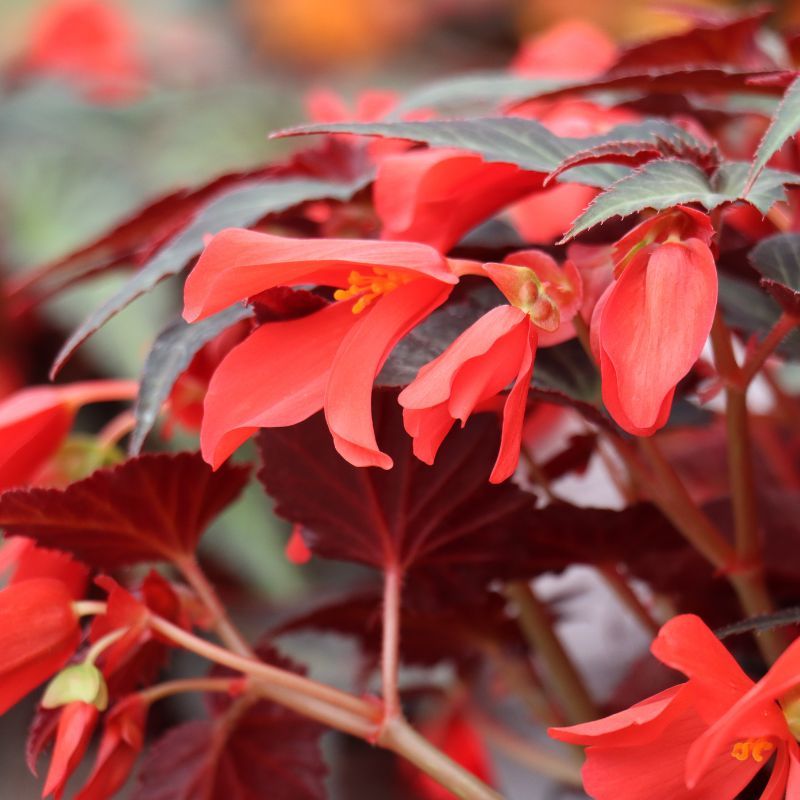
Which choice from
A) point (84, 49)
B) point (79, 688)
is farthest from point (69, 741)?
point (84, 49)

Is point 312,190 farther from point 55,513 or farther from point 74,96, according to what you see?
point 74,96

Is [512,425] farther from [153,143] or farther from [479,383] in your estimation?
[153,143]

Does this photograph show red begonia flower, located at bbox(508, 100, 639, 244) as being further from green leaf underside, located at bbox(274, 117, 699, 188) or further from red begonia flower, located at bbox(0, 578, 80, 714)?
red begonia flower, located at bbox(0, 578, 80, 714)

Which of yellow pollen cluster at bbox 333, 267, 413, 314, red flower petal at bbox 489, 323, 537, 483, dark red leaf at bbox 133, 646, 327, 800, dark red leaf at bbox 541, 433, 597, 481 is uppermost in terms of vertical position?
yellow pollen cluster at bbox 333, 267, 413, 314

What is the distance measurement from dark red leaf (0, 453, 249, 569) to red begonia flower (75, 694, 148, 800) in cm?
4

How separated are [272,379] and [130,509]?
0.25 ft

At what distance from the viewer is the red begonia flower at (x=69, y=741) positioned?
0.83 ft

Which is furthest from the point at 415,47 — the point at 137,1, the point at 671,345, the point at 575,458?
the point at 671,345

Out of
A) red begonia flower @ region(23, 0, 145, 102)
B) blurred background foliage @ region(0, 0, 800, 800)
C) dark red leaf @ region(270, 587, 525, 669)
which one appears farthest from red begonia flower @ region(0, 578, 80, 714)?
red begonia flower @ region(23, 0, 145, 102)

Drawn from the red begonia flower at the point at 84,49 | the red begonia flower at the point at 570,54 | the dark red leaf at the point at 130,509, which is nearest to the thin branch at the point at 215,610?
the dark red leaf at the point at 130,509

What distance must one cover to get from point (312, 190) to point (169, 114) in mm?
794

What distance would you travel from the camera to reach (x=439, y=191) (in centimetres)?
29

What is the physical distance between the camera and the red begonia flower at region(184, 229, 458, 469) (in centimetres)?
23

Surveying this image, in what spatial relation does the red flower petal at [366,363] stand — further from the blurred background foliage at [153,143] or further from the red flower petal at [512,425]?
the blurred background foliage at [153,143]
